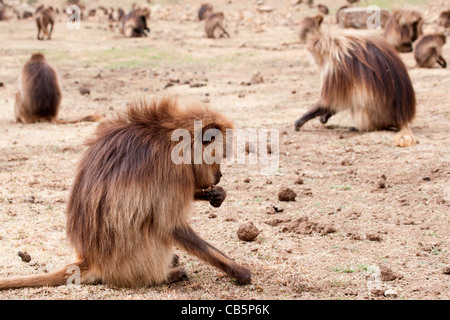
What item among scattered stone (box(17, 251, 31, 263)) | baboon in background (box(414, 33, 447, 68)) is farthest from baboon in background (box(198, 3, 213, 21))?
scattered stone (box(17, 251, 31, 263))

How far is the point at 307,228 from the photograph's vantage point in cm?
458

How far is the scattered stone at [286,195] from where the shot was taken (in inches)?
210

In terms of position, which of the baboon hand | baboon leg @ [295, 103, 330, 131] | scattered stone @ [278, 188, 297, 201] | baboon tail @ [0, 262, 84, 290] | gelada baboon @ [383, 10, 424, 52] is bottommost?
scattered stone @ [278, 188, 297, 201]

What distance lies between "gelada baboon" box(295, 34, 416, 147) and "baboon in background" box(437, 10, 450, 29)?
10.0m

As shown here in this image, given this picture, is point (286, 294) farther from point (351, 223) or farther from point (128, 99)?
point (128, 99)

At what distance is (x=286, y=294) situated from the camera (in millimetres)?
3469

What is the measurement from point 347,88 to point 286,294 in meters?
4.61

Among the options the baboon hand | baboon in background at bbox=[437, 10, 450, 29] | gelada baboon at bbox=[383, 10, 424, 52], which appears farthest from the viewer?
baboon in background at bbox=[437, 10, 450, 29]

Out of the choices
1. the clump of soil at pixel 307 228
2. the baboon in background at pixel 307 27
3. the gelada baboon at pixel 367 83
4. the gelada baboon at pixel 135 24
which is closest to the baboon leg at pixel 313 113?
the gelada baboon at pixel 367 83

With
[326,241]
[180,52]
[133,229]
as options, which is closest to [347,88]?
[326,241]

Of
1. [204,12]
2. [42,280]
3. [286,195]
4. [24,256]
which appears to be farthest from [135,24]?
[42,280]

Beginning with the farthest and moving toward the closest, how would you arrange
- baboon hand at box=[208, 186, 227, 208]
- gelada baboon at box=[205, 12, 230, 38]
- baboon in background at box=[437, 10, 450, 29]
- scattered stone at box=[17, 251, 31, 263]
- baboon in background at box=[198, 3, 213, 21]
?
1. baboon in background at box=[198, 3, 213, 21]
2. gelada baboon at box=[205, 12, 230, 38]
3. baboon in background at box=[437, 10, 450, 29]
4. scattered stone at box=[17, 251, 31, 263]
5. baboon hand at box=[208, 186, 227, 208]

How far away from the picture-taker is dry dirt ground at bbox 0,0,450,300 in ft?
11.9

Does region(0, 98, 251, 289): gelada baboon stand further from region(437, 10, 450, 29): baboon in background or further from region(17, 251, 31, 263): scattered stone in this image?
region(437, 10, 450, 29): baboon in background
